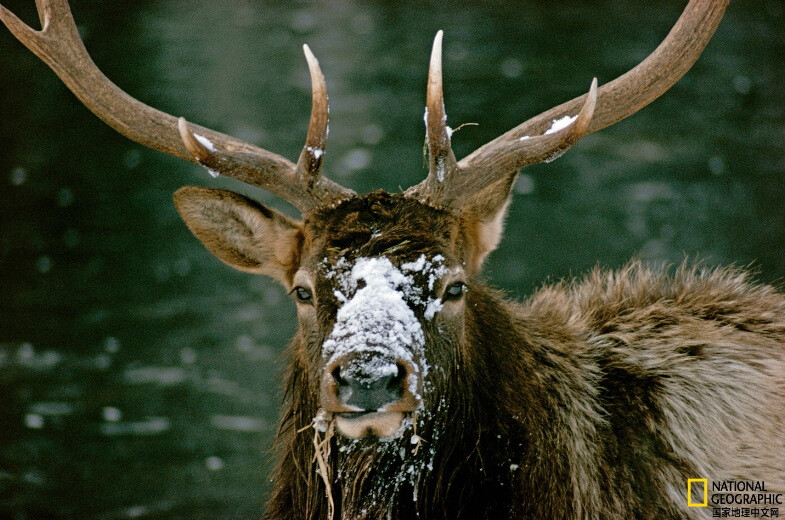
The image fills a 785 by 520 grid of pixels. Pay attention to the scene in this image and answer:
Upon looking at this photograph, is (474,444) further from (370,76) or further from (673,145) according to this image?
(370,76)

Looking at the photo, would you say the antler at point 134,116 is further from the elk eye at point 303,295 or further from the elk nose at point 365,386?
the elk nose at point 365,386

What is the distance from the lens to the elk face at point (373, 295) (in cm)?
376

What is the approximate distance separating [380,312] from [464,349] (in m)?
0.58

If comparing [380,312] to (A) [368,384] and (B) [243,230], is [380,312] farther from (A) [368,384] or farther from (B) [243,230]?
(B) [243,230]

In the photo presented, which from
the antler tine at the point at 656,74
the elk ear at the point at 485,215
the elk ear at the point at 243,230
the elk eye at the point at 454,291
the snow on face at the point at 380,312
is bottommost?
the snow on face at the point at 380,312

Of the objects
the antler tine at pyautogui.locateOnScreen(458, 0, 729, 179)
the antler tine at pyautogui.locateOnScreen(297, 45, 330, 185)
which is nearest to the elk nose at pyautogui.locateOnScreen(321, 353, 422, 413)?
the antler tine at pyautogui.locateOnScreen(297, 45, 330, 185)

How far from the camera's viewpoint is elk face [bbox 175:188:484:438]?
3.76 meters

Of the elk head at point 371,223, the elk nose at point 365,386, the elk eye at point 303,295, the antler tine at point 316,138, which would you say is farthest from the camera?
the antler tine at point 316,138

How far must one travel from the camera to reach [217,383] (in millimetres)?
9078

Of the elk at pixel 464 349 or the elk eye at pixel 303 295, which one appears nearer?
the elk at pixel 464 349

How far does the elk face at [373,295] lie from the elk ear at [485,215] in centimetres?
4

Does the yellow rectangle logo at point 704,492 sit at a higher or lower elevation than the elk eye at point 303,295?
lower

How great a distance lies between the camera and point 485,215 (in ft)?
15.3

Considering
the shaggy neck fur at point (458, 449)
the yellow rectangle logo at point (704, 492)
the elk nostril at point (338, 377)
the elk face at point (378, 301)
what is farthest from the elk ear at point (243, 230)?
the yellow rectangle logo at point (704, 492)
